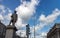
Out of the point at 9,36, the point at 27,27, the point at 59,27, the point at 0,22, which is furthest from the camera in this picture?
the point at 27,27

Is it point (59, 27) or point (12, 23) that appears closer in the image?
point (12, 23)

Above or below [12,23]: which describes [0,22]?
above

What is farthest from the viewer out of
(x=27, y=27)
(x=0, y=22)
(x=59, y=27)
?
(x=27, y=27)

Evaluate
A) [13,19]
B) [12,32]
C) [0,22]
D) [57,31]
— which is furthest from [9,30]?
[0,22]

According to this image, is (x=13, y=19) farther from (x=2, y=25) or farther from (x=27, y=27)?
(x=27, y=27)

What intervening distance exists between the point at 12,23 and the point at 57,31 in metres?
26.8

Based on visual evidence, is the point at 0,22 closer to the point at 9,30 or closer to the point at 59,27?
the point at 59,27

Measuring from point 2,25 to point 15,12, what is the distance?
44112 mm

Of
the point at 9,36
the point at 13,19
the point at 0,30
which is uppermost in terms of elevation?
the point at 0,30

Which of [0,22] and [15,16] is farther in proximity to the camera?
[0,22]

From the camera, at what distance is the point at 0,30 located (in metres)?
57.0

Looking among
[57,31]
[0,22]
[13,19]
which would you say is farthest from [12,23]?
[0,22]

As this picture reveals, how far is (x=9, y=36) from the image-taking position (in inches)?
603

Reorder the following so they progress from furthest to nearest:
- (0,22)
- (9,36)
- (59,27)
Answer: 1. (0,22)
2. (59,27)
3. (9,36)
